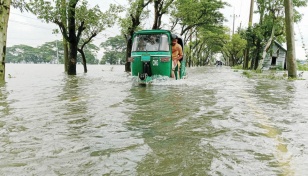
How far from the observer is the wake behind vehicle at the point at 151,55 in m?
12.8

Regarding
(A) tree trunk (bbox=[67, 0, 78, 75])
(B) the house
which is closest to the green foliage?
(B) the house

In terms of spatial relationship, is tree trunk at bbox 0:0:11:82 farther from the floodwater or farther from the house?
the house

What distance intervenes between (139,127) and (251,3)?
36805 millimetres

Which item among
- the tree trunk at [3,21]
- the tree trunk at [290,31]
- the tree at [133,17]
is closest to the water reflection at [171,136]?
the tree trunk at [3,21]

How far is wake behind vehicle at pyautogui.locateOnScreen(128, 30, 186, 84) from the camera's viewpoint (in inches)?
504

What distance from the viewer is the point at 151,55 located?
12.9m

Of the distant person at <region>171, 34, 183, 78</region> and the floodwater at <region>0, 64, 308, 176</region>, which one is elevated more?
the distant person at <region>171, 34, 183, 78</region>

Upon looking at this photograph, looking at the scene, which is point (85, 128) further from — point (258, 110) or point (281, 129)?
point (258, 110)

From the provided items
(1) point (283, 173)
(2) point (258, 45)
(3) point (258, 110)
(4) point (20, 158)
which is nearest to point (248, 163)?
(1) point (283, 173)

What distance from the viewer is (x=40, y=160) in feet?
10.0

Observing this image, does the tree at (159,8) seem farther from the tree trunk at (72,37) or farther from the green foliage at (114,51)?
the green foliage at (114,51)

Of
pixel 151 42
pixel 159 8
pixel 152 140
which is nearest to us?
pixel 152 140

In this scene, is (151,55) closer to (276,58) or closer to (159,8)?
(159,8)

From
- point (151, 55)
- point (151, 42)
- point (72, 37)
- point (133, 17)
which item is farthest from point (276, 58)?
point (151, 55)
